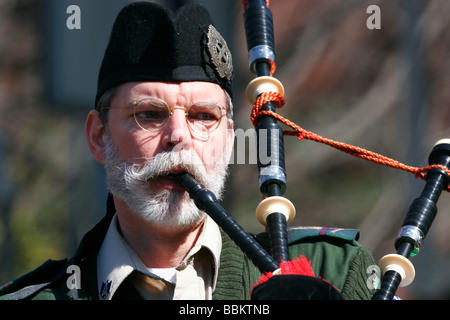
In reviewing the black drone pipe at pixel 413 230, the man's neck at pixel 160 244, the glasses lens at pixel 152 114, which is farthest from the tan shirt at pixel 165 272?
the black drone pipe at pixel 413 230

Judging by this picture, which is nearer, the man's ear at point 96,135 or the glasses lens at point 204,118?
the glasses lens at point 204,118

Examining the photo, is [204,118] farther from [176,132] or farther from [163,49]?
[163,49]

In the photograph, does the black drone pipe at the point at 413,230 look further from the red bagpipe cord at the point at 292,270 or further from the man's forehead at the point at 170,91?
the man's forehead at the point at 170,91

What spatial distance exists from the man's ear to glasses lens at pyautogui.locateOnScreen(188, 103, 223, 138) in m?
0.39

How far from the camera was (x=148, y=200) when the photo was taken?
2787mm

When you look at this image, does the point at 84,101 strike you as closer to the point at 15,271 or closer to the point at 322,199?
the point at 15,271

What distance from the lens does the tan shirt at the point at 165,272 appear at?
2744 millimetres

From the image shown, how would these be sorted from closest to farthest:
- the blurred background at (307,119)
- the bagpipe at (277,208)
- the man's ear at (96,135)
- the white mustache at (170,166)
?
the bagpipe at (277,208), the white mustache at (170,166), the man's ear at (96,135), the blurred background at (307,119)

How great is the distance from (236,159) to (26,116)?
1283 millimetres

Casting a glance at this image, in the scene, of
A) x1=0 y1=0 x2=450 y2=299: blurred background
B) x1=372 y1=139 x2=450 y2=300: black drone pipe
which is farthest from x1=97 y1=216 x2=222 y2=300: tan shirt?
x1=0 y1=0 x2=450 y2=299: blurred background

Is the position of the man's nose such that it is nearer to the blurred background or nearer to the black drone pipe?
the black drone pipe

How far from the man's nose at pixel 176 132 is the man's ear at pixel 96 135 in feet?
1.15

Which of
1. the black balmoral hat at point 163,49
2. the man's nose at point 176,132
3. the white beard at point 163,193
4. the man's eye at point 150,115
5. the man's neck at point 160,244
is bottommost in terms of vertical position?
the man's neck at point 160,244
